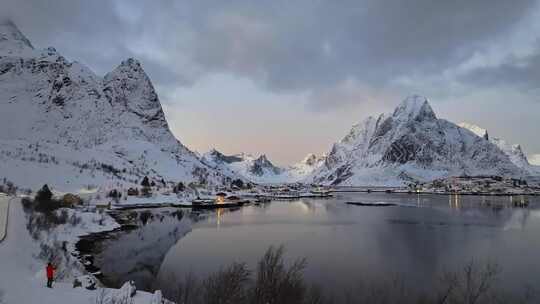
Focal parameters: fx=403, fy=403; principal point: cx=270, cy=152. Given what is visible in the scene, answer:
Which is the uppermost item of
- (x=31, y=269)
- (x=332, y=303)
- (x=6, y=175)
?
(x=6, y=175)

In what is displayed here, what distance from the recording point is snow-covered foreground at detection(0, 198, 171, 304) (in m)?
16.6

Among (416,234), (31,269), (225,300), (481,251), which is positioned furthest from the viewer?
(416,234)

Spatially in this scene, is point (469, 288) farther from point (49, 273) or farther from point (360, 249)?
point (49, 273)

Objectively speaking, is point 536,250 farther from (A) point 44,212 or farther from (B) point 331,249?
(A) point 44,212

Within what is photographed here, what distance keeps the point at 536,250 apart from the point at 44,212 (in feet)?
180

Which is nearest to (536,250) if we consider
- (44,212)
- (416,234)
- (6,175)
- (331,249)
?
(416,234)

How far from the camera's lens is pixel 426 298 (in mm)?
23062

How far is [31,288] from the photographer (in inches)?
707

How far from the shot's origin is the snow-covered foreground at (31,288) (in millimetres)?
16625

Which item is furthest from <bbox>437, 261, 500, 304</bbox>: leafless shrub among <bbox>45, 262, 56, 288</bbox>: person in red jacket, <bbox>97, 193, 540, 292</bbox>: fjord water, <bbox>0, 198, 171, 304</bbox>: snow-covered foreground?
<bbox>45, 262, 56, 288</bbox>: person in red jacket

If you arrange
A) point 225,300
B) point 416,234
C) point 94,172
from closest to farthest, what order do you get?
point 225,300, point 416,234, point 94,172

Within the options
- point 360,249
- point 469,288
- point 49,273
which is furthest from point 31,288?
point 360,249

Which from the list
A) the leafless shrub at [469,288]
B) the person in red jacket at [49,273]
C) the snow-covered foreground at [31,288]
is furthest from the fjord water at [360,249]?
the person in red jacket at [49,273]

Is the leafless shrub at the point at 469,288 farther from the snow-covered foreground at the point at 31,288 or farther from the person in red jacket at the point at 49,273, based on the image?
the person in red jacket at the point at 49,273
